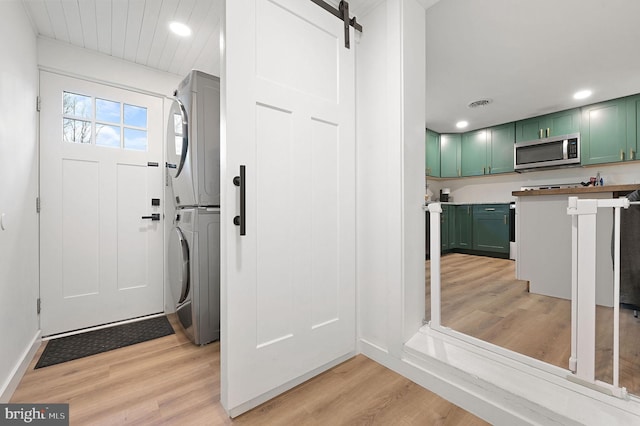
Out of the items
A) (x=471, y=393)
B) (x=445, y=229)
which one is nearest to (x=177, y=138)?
(x=471, y=393)

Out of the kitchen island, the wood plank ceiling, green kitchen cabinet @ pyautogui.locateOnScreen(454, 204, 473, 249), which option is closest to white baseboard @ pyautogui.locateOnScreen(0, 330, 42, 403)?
the wood plank ceiling

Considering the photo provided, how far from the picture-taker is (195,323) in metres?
1.85

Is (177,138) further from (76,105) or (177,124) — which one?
(76,105)

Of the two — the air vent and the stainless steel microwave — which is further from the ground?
the air vent

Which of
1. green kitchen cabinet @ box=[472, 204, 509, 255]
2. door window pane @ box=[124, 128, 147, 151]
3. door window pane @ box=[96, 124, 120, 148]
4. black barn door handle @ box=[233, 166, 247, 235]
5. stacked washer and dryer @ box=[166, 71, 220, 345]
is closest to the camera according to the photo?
black barn door handle @ box=[233, 166, 247, 235]

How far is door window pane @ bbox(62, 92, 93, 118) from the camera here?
2106 millimetres

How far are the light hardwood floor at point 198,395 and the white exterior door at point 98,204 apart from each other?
58 centimetres

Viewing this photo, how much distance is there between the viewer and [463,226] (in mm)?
5000

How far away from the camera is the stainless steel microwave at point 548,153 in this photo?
3.86 metres

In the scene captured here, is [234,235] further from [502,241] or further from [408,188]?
[502,241]

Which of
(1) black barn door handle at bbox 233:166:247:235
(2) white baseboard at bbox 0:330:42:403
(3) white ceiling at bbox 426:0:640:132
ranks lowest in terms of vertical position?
(2) white baseboard at bbox 0:330:42:403

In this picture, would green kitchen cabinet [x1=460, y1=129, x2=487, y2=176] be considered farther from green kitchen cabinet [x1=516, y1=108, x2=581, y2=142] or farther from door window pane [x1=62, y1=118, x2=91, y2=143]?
door window pane [x1=62, y1=118, x2=91, y2=143]

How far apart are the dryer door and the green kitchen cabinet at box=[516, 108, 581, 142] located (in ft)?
16.5

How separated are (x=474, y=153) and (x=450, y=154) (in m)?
0.41
